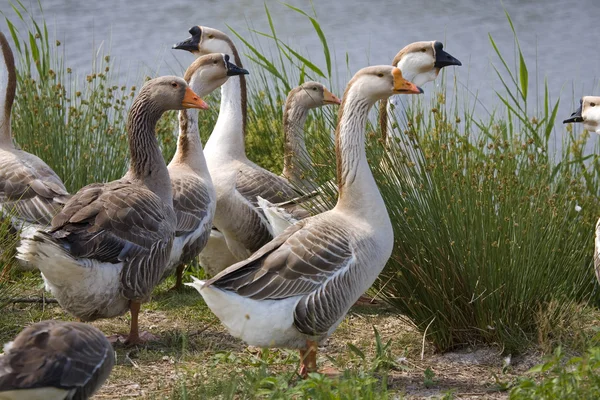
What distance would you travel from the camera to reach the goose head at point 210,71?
6988 millimetres

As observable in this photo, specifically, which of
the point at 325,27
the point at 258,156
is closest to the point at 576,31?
the point at 325,27

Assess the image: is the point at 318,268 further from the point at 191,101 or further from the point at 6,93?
the point at 6,93

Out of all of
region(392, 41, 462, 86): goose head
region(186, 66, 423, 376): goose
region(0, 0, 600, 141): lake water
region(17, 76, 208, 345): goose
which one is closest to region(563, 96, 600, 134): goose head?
region(392, 41, 462, 86): goose head

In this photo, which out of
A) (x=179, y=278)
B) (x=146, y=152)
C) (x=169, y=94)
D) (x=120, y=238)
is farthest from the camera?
(x=179, y=278)

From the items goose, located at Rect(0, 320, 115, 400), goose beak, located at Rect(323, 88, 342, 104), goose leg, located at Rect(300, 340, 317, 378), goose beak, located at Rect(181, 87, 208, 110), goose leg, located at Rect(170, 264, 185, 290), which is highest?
goose beak, located at Rect(181, 87, 208, 110)

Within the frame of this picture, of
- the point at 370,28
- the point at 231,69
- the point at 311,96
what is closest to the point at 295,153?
the point at 231,69

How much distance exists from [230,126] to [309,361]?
2779 millimetres

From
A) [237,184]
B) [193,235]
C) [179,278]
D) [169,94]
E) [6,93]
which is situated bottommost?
[179,278]

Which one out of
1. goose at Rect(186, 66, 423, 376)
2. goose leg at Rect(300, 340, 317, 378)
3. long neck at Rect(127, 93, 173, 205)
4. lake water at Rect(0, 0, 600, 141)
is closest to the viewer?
goose at Rect(186, 66, 423, 376)

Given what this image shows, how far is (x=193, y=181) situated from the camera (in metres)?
6.55

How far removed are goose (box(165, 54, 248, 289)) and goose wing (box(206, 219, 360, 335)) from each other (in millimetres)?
1453

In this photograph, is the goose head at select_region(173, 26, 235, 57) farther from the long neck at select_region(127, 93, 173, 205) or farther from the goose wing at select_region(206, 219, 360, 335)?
the goose wing at select_region(206, 219, 360, 335)

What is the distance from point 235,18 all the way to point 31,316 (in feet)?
37.7

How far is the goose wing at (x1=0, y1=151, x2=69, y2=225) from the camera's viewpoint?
6.33 m
